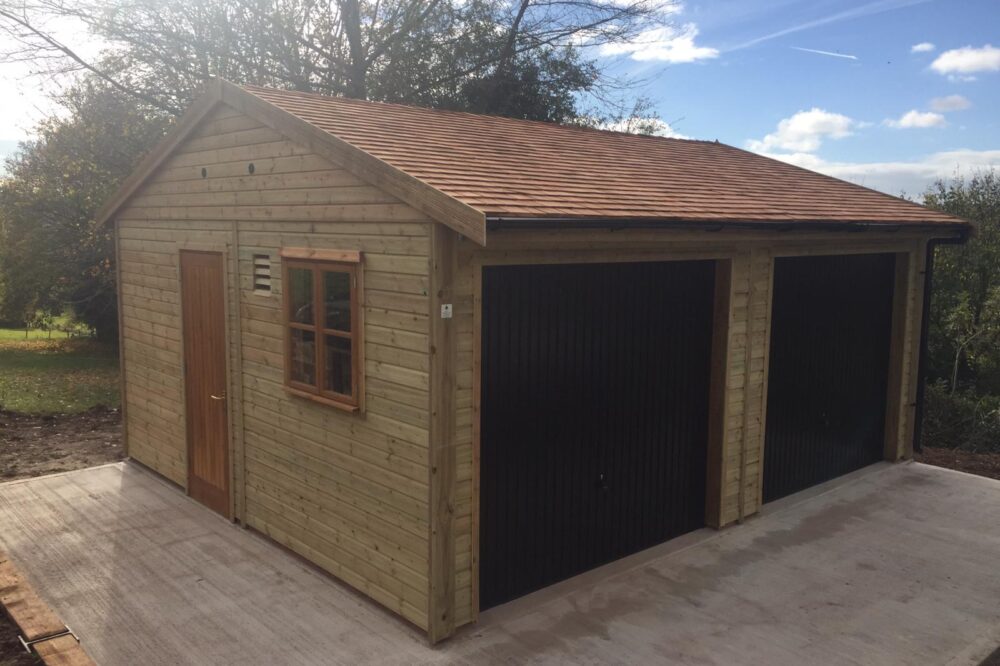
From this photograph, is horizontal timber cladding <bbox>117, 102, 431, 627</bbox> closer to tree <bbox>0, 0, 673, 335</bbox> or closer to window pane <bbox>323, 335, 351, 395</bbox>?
window pane <bbox>323, 335, 351, 395</bbox>

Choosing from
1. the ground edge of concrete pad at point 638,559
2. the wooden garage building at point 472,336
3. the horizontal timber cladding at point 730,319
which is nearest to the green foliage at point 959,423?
the horizontal timber cladding at point 730,319

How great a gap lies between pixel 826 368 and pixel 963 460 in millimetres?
2990

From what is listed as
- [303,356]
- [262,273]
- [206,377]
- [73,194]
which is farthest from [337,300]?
[73,194]

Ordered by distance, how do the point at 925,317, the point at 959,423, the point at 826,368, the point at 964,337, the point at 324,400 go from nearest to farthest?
1. the point at 324,400
2. the point at 826,368
3. the point at 925,317
4. the point at 959,423
5. the point at 964,337

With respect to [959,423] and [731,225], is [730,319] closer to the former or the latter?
[731,225]

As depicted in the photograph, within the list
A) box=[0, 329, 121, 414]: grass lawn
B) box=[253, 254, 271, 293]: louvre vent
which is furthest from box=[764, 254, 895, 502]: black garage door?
box=[0, 329, 121, 414]: grass lawn

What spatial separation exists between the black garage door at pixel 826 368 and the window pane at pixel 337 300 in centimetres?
432

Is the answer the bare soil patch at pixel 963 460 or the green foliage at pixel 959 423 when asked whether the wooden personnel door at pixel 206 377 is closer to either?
the bare soil patch at pixel 963 460

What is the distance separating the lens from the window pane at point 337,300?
231 inches

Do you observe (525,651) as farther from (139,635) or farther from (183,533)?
(183,533)

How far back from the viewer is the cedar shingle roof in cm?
561

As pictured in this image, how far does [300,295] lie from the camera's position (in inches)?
251

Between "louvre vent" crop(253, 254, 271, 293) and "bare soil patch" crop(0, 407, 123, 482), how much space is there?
407cm

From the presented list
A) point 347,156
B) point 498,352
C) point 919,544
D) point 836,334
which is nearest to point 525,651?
point 498,352
